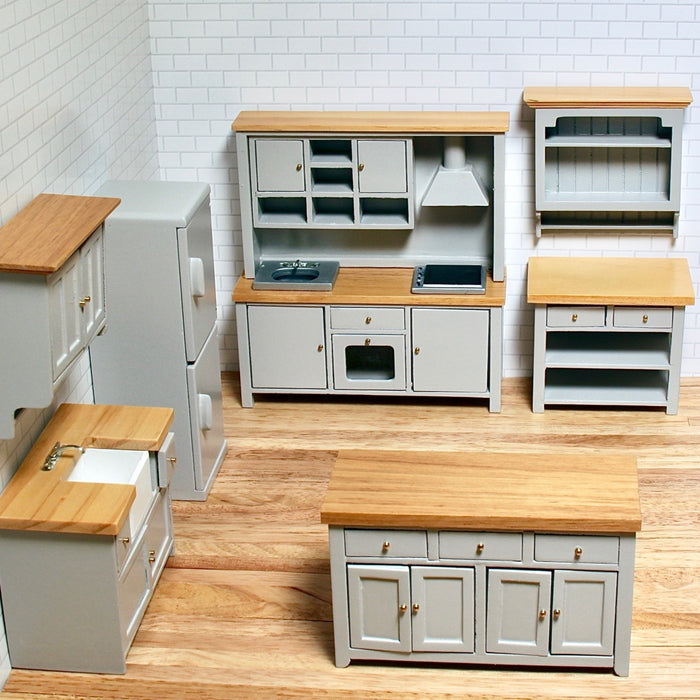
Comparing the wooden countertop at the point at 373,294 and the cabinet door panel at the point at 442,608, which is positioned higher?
the wooden countertop at the point at 373,294

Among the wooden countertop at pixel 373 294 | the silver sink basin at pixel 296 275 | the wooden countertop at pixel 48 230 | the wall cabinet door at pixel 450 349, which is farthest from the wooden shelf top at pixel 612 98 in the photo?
the wooden countertop at pixel 48 230

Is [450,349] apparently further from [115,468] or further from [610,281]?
[115,468]

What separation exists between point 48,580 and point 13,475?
0.48 meters

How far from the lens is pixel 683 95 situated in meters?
6.93

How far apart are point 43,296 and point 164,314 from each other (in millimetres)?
1491

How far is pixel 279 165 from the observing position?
7109 millimetres

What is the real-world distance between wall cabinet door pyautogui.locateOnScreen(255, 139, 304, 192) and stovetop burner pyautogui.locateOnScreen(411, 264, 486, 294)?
0.87 metres

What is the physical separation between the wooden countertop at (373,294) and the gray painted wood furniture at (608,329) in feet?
0.90

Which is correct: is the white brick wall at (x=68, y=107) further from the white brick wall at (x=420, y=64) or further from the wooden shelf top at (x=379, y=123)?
the wooden shelf top at (x=379, y=123)

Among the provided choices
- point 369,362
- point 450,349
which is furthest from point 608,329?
point 369,362

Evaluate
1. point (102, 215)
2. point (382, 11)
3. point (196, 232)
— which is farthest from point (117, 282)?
point (382, 11)

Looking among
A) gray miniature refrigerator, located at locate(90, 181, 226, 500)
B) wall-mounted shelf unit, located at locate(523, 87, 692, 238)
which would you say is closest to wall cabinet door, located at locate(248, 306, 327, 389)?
gray miniature refrigerator, located at locate(90, 181, 226, 500)

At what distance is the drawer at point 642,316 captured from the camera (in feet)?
23.0

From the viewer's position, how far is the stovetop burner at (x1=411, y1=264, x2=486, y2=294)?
710 centimetres
